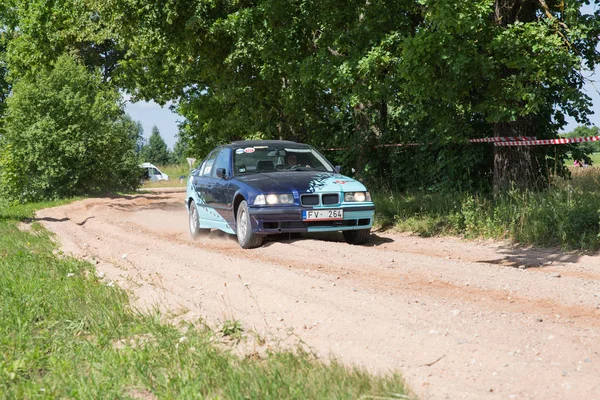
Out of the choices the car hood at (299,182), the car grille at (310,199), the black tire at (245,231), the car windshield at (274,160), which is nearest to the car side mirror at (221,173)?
the car windshield at (274,160)

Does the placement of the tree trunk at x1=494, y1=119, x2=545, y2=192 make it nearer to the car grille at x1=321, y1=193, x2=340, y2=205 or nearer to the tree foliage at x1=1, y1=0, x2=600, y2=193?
the tree foliage at x1=1, y1=0, x2=600, y2=193

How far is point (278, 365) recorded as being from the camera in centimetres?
452

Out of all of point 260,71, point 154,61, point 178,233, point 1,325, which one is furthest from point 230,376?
point 154,61

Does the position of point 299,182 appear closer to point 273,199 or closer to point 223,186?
point 273,199

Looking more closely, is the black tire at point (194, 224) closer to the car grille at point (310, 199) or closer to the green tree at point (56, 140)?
the car grille at point (310, 199)

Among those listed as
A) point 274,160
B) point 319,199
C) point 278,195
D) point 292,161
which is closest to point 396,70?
point 292,161

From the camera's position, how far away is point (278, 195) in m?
10.9

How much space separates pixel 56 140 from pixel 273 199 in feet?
64.8

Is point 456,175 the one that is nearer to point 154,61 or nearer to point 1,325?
point 1,325

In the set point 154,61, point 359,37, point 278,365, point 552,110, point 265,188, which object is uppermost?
point 154,61

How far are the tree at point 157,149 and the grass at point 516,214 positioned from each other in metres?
121

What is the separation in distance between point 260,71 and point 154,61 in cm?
780

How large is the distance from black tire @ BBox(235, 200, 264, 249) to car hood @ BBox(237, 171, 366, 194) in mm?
425

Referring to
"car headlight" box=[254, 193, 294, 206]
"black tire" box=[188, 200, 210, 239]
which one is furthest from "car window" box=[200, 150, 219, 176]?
"car headlight" box=[254, 193, 294, 206]
